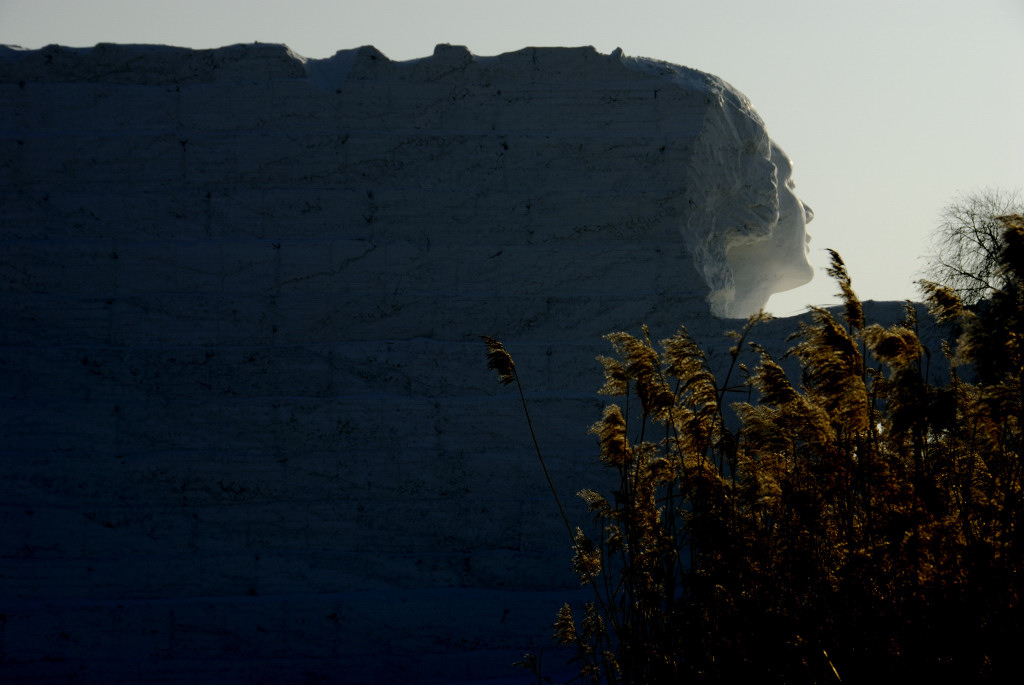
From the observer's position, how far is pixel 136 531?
265 inches

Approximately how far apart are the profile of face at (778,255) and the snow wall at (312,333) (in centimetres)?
117

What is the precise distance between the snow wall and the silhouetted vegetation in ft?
8.38

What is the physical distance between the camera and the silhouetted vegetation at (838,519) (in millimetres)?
3287

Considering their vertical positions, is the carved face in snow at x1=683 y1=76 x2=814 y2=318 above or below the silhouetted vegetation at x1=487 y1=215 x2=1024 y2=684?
above

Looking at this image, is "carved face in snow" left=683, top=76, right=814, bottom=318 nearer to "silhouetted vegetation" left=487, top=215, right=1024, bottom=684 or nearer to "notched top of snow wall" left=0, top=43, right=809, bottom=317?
"notched top of snow wall" left=0, top=43, right=809, bottom=317

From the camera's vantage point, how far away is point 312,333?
698 cm

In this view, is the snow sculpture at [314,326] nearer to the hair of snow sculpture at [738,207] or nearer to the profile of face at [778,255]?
the hair of snow sculpture at [738,207]

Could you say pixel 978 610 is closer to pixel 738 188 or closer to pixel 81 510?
pixel 738 188

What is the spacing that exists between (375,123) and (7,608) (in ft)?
12.3

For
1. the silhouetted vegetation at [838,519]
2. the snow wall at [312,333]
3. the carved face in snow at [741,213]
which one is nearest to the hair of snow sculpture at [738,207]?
the carved face in snow at [741,213]

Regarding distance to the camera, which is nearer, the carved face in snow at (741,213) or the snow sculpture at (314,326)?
the snow sculpture at (314,326)

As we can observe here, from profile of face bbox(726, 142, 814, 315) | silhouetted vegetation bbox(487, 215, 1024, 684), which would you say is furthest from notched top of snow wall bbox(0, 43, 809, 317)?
silhouetted vegetation bbox(487, 215, 1024, 684)

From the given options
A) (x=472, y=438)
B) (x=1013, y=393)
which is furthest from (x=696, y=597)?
(x=472, y=438)

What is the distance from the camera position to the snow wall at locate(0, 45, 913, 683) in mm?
6609
